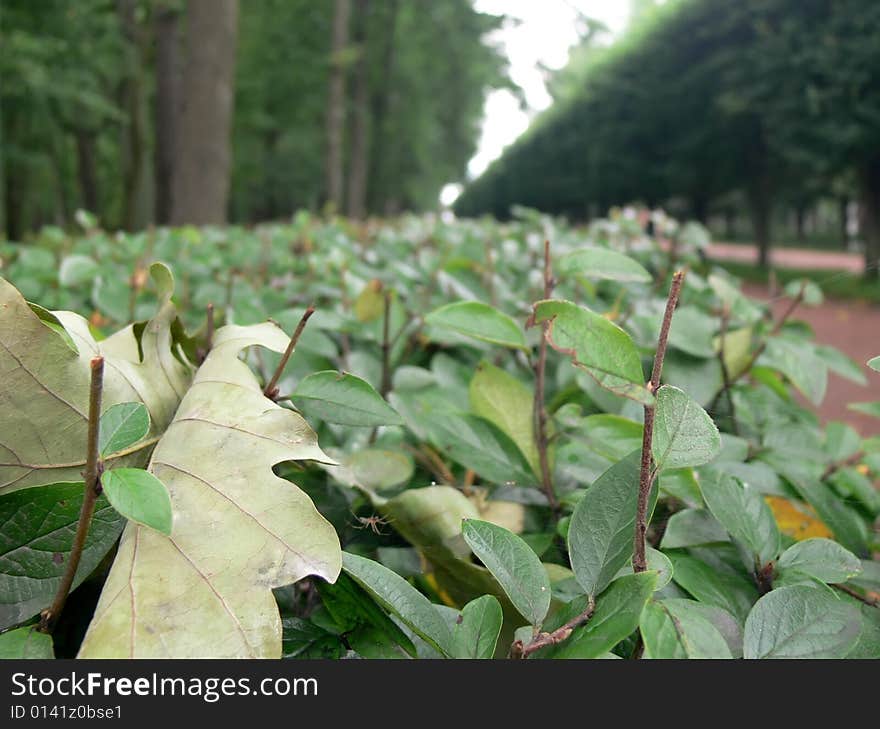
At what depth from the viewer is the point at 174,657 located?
18.6 inches

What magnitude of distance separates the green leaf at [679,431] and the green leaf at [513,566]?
0.41 feet

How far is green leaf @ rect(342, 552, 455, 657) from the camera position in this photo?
1.83ft

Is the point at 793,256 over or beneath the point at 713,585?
over

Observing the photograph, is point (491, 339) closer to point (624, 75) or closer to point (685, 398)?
point (685, 398)

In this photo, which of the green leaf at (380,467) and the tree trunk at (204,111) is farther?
the tree trunk at (204,111)

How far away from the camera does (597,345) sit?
625mm

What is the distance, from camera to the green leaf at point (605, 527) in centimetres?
57

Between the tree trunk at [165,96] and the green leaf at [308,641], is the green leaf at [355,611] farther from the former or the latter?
the tree trunk at [165,96]

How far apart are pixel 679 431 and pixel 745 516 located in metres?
0.19

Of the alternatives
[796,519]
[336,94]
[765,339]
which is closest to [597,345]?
[796,519]

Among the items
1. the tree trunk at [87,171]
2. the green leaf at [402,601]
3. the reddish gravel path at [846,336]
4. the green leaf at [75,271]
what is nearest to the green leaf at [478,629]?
the green leaf at [402,601]

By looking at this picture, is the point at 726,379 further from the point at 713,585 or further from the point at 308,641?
the point at 308,641

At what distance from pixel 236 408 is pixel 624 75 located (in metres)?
26.3
